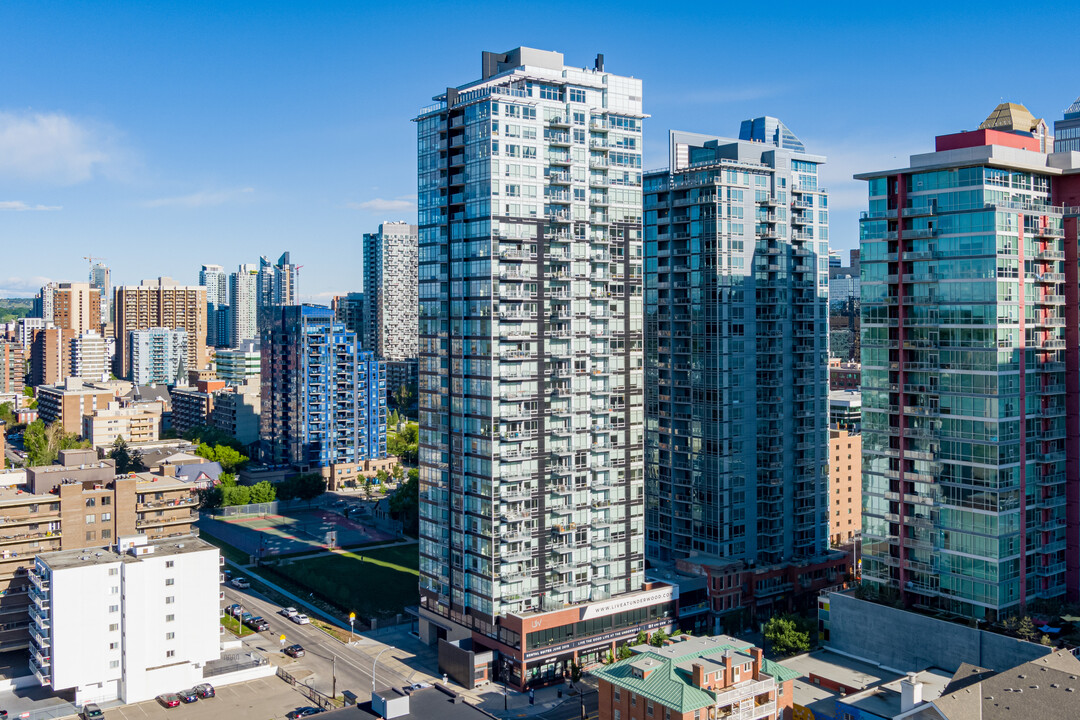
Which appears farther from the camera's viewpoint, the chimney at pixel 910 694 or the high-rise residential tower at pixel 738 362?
the high-rise residential tower at pixel 738 362

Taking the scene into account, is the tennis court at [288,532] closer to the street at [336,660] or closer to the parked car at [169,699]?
the street at [336,660]

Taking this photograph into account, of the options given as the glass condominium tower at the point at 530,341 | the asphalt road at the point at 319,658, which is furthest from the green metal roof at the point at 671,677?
the asphalt road at the point at 319,658

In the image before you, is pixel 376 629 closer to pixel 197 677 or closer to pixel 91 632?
pixel 197 677

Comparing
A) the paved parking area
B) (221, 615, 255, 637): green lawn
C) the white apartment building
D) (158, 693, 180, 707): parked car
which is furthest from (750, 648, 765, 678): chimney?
(221, 615, 255, 637): green lawn

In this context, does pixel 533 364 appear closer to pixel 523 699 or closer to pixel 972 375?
pixel 523 699

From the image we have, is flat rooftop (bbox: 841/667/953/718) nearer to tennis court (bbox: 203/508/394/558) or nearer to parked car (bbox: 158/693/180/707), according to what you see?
parked car (bbox: 158/693/180/707)

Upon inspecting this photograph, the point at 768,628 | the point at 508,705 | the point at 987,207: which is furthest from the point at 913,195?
the point at 508,705
